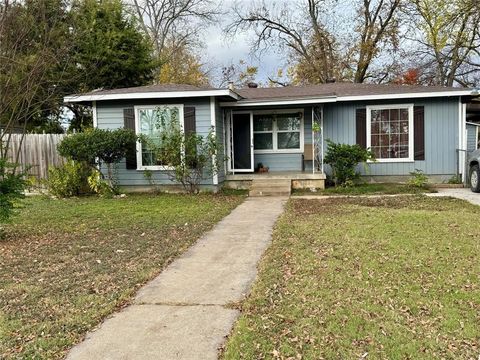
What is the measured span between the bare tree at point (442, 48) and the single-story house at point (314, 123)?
12036 millimetres

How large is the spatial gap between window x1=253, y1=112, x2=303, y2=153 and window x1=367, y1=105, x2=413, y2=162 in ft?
7.22

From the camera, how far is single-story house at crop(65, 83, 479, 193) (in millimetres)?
11953

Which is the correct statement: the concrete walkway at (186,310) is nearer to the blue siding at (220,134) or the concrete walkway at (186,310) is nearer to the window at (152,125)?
the blue siding at (220,134)

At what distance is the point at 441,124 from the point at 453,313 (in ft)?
34.3

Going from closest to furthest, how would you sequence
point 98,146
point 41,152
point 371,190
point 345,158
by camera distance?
point 98,146, point 371,190, point 345,158, point 41,152

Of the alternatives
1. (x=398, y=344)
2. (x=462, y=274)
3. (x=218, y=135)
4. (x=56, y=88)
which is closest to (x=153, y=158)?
(x=218, y=135)

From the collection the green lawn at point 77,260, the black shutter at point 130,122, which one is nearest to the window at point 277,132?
the black shutter at point 130,122

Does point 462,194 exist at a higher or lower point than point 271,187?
lower

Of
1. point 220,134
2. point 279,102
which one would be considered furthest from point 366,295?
point 279,102

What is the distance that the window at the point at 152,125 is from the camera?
11961 millimetres

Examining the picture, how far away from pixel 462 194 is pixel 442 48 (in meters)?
16.3

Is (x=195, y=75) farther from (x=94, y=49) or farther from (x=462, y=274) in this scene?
(x=462, y=274)

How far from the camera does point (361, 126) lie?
1294 centimetres

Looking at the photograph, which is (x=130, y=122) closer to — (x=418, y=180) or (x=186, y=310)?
(x=418, y=180)
